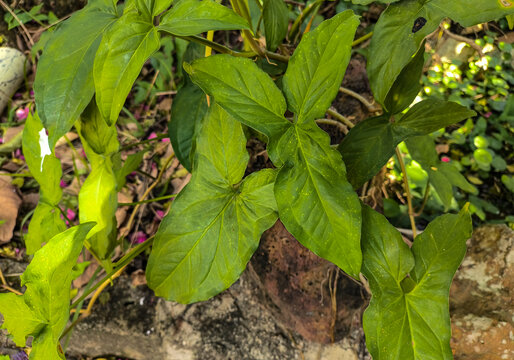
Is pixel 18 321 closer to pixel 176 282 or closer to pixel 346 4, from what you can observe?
A: pixel 176 282

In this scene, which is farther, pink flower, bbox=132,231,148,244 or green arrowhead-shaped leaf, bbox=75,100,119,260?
pink flower, bbox=132,231,148,244

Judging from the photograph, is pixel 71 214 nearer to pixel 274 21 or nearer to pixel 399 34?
pixel 274 21

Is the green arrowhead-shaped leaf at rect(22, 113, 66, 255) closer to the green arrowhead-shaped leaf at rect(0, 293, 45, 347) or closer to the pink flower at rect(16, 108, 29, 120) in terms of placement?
the green arrowhead-shaped leaf at rect(0, 293, 45, 347)

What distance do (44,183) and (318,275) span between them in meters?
0.70

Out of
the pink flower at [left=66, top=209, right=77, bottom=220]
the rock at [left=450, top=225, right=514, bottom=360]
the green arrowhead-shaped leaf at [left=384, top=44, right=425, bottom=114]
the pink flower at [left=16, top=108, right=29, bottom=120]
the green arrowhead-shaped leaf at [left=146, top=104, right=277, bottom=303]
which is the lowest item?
the rock at [left=450, top=225, right=514, bottom=360]

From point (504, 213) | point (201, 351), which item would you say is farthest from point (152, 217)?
point (504, 213)

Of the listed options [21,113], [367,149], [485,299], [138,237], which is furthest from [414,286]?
[21,113]

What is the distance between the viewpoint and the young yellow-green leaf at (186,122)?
982 mm

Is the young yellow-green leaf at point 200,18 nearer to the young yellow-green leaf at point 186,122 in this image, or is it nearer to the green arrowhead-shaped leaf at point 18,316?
the young yellow-green leaf at point 186,122

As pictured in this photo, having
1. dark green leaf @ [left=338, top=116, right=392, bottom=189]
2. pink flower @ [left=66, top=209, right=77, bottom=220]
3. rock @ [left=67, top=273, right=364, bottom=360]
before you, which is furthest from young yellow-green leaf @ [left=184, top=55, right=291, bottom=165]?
pink flower @ [left=66, top=209, right=77, bottom=220]

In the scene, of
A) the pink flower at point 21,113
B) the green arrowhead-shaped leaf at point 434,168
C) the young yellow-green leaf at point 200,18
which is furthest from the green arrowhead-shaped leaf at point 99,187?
the pink flower at point 21,113

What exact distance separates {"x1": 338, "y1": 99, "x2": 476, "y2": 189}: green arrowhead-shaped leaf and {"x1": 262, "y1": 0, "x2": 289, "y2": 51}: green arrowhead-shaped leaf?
11.8 inches

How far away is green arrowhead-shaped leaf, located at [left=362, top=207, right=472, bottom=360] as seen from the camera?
705mm

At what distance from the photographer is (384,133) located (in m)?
0.82
